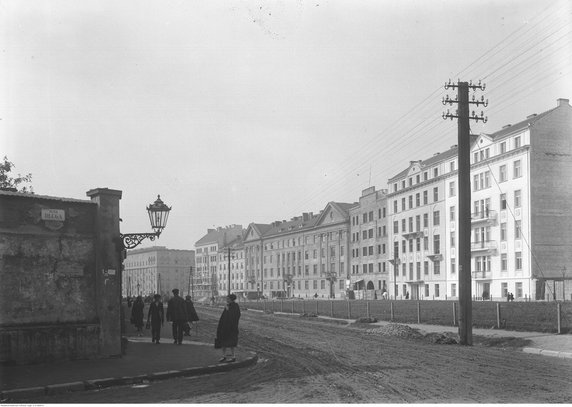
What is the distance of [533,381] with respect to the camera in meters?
10.9

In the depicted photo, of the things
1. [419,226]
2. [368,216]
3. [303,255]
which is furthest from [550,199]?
[303,255]

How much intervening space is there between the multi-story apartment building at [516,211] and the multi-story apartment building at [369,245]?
15884 mm

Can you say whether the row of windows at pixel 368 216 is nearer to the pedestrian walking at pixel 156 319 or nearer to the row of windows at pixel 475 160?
the row of windows at pixel 475 160

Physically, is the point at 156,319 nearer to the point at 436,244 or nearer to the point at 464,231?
the point at 464,231

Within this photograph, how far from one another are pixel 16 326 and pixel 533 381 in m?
9.90

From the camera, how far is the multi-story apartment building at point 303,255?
106m

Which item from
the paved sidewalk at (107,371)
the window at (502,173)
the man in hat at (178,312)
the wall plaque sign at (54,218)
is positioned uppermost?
the window at (502,173)

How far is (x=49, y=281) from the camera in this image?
13.7 metres

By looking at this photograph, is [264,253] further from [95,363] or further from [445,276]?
[95,363]

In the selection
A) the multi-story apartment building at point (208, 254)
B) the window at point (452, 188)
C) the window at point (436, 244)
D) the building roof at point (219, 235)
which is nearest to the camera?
the window at point (452, 188)

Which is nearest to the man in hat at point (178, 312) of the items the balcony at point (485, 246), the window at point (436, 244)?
the balcony at point (485, 246)

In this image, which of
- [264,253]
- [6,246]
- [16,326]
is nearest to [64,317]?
[16,326]

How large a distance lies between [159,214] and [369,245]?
8197cm

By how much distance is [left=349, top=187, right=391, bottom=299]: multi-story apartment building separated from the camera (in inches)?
3588
